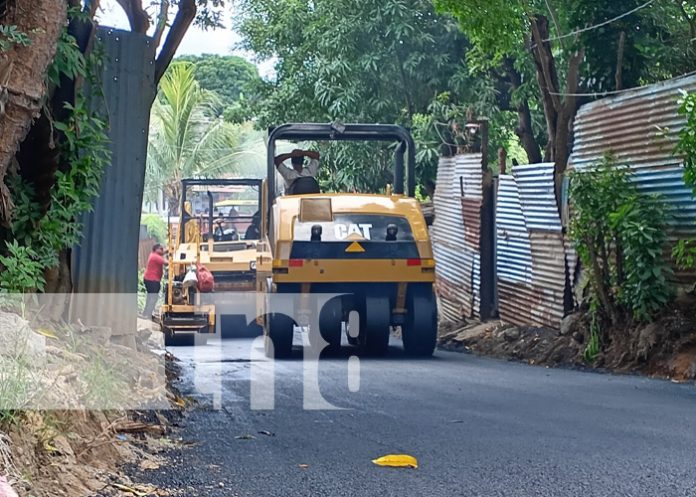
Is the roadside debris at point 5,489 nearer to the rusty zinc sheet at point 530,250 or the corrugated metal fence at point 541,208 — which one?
the corrugated metal fence at point 541,208

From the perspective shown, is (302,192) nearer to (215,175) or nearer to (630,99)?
(630,99)

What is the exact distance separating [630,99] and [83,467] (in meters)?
8.87

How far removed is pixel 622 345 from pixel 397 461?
20.9 ft

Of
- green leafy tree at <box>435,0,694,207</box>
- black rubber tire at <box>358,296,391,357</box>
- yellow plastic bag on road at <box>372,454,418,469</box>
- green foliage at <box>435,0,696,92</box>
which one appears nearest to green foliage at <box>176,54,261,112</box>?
green leafy tree at <box>435,0,694,207</box>

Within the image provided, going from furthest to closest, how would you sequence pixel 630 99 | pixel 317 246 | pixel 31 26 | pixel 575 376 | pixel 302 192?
pixel 302 192 < pixel 317 246 < pixel 630 99 < pixel 575 376 < pixel 31 26

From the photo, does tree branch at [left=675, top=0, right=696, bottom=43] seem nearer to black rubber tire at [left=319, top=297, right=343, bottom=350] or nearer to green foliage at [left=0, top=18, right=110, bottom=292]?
black rubber tire at [left=319, top=297, right=343, bottom=350]

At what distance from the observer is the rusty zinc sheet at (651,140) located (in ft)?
37.2

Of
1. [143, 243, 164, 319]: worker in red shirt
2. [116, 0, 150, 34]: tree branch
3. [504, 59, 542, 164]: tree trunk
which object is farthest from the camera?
[143, 243, 164, 319]: worker in red shirt

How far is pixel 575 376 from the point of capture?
36.0 ft

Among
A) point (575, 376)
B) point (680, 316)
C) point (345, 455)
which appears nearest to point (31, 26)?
point (345, 455)

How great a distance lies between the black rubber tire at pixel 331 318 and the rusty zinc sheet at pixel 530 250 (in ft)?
9.38

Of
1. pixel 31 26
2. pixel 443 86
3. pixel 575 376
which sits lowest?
pixel 575 376

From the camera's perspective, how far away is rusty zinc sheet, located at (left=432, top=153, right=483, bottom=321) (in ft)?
56.7

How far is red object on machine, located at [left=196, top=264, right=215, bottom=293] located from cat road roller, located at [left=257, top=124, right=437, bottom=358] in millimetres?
3755
